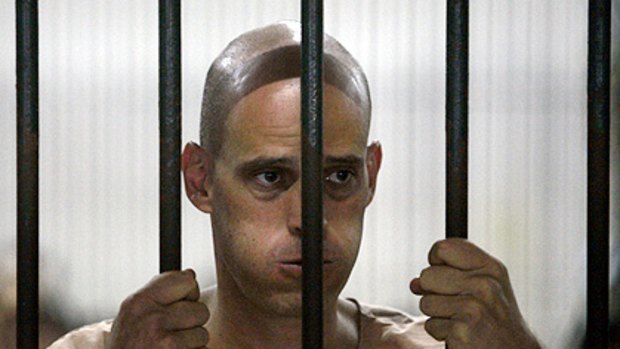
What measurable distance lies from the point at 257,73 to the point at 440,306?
75 cm

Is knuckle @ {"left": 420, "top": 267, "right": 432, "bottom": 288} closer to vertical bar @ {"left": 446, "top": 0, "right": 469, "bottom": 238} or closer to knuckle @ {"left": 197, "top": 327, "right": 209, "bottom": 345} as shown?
vertical bar @ {"left": 446, "top": 0, "right": 469, "bottom": 238}

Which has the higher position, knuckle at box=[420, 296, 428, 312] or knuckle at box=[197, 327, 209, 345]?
knuckle at box=[420, 296, 428, 312]

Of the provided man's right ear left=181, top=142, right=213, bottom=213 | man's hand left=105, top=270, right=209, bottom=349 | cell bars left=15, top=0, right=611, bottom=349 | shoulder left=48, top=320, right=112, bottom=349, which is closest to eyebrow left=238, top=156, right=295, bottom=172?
man's right ear left=181, top=142, right=213, bottom=213

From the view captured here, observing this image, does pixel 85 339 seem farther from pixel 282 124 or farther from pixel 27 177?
pixel 27 177

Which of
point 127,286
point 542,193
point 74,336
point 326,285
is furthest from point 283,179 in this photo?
point 542,193

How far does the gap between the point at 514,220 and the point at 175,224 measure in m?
3.79

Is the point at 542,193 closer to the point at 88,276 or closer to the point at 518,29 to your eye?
the point at 518,29

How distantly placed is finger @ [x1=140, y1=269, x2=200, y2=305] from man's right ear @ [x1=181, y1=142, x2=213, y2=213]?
0.76 m

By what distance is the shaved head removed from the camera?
1.52 m

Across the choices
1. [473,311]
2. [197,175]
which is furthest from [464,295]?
[197,175]

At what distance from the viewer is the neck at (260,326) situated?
1562 mm

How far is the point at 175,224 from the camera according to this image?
0.75m

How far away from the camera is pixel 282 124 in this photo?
1.51m

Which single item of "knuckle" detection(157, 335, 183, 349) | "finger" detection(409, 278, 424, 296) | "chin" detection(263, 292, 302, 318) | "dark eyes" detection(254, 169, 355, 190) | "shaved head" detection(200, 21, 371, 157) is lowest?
"chin" detection(263, 292, 302, 318)
